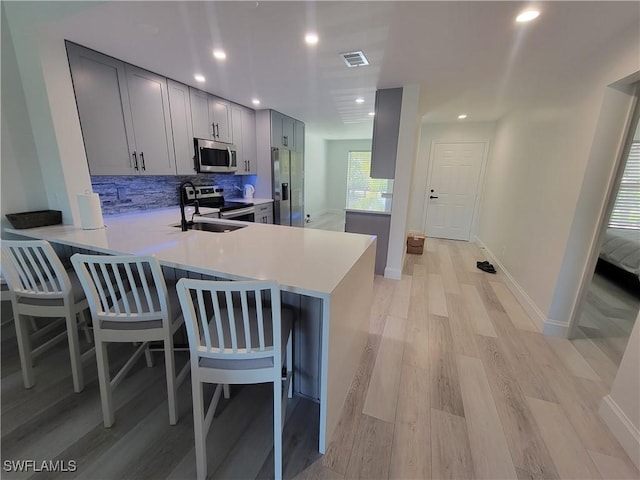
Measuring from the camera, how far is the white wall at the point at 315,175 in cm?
732

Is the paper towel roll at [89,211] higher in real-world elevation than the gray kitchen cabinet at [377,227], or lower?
higher

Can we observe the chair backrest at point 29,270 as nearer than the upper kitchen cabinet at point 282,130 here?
Yes

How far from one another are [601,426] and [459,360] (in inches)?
31.0

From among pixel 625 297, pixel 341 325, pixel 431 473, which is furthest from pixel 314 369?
pixel 625 297

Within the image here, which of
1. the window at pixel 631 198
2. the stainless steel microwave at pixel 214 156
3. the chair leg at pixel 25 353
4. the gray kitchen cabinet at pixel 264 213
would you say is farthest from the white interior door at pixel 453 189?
the chair leg at pixel 25 353

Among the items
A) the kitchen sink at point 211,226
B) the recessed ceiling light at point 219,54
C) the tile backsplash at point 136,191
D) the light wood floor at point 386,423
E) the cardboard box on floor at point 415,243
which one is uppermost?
the recessed ceiling light at point 219,54

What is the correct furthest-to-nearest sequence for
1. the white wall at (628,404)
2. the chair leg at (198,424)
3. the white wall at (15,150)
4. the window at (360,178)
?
the window at (360,178), the white wall at (15,150), the white wall at (628,404), the chair leg at (198,424)

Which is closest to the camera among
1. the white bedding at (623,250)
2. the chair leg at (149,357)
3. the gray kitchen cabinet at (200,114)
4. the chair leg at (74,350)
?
the chair leg at (74,350)

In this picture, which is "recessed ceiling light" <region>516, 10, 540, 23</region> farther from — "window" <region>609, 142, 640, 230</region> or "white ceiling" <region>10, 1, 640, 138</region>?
"window" <region>609, 142, 640, 230</region>

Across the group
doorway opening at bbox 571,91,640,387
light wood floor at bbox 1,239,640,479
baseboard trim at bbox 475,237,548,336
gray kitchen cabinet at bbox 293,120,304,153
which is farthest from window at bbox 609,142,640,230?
gray kitchen cabinet at bbox 293,120,304,153

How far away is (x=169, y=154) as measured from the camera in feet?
10.3

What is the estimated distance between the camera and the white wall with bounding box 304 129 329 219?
24.0 feet

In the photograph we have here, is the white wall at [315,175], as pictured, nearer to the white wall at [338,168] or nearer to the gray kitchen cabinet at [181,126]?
the white wall at [338,168]

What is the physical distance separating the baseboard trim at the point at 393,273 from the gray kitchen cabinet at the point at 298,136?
320cm
